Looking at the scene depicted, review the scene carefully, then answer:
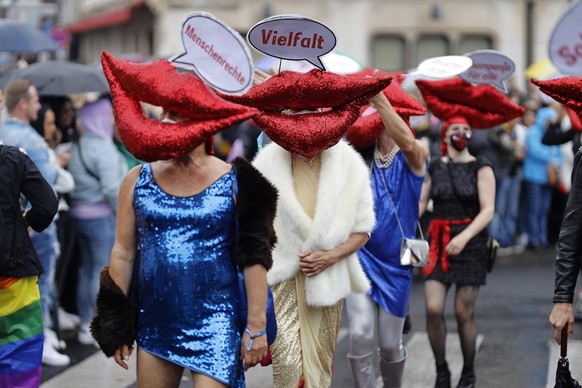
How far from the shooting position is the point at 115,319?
532 centimetres

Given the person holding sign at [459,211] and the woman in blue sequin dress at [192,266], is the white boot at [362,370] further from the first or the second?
the woman in blue sequin dress at [192,266]

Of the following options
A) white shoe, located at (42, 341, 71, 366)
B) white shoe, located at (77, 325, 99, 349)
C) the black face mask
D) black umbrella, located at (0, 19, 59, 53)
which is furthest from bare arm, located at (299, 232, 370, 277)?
black umbrella, located at (0, 19, 59, 53)

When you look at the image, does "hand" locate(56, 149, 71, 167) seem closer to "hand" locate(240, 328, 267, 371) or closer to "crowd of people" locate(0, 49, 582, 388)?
"crowd of people" locate(0, 49, 582, 388)

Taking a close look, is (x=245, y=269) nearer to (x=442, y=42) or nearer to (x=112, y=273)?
(x=112, y=273)

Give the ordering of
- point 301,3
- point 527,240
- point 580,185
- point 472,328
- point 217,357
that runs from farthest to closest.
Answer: point 301,3 < point 527,240 < point 472,328 < point 580,185 < point 217,357

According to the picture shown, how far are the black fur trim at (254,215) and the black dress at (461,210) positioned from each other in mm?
2993

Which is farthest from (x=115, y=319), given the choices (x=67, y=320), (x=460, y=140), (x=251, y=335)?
(x=67, y=320)

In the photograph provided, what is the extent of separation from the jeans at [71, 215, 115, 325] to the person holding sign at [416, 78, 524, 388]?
116 inches

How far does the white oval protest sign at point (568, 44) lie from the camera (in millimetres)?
7617

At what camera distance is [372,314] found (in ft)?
23.0

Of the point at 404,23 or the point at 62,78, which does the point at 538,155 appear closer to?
the point at 62,78

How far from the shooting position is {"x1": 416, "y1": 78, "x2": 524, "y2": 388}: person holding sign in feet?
26.5

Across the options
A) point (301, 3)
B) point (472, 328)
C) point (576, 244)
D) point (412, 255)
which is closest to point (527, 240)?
point (472, 328)

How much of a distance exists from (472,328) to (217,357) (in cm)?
326
